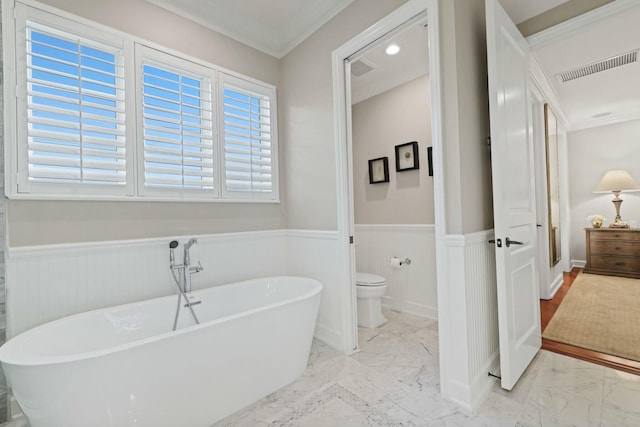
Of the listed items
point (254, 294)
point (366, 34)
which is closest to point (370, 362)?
point (254, 294)

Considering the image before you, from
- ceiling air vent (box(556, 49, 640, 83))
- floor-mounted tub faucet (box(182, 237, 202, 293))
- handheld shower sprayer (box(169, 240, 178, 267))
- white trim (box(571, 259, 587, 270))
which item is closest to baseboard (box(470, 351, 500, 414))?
floor-mounted tub faucet (box(182, 237, 202, 293))

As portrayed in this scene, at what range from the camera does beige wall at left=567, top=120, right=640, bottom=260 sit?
4.38 metres

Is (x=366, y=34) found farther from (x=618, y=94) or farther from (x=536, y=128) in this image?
(x=618, y=94)

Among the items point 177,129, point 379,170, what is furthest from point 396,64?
point 177,129

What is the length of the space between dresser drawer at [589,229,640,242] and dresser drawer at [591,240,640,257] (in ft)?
0.16

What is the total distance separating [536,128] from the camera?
3246 mm

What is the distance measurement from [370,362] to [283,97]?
2.46m

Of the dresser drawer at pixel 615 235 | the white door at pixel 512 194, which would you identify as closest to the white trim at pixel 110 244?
the white door at pixel 512 194

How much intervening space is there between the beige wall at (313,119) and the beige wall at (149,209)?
0.20 meters

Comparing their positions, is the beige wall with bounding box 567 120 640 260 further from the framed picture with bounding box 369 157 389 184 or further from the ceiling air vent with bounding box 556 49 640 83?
the framed picture with bounding box 369 157 389 184

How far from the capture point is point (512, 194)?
1.75m

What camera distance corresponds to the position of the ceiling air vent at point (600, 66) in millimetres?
2770

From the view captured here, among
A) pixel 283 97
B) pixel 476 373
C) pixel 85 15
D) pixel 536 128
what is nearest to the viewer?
pixel 476 373

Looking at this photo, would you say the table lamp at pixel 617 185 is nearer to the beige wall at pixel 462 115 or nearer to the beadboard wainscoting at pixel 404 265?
the beadboard wainscoting at pixel 404 265
